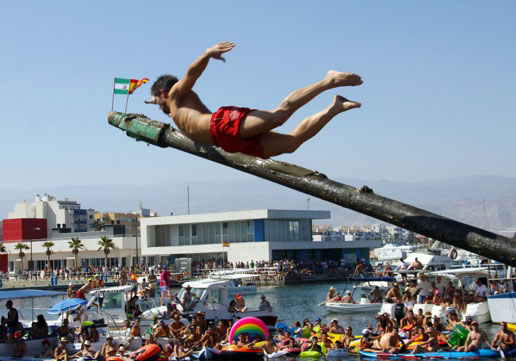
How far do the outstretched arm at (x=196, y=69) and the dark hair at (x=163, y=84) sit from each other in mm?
136

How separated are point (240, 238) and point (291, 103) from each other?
265ft

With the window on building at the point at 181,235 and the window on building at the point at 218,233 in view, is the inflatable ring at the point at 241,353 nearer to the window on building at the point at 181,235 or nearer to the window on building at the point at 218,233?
the window on building at the point at 218,233

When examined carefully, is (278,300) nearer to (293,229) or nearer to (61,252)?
(293,229)

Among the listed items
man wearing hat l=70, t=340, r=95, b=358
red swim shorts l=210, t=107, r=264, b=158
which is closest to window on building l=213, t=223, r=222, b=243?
man wearing hat l=70, t=340, r=95, b=358

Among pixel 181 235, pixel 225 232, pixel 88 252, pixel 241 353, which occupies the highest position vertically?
pixel 225 232

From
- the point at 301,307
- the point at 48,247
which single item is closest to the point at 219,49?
the point at 301,307

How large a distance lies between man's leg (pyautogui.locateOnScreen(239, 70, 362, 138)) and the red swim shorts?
0.24 feet

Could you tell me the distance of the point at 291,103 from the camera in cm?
636

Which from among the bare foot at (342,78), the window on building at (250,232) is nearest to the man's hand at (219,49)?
the bare foot at (342,78)

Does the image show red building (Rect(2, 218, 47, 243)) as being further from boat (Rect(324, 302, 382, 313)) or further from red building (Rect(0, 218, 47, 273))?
boat (Rect(324, 302, 382, 313))

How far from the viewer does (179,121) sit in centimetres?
694

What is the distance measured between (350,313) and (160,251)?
5137 centimetres

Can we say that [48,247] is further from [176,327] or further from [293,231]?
[176,327]

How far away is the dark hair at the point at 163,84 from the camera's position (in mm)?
7062
